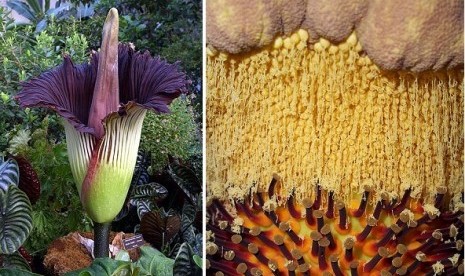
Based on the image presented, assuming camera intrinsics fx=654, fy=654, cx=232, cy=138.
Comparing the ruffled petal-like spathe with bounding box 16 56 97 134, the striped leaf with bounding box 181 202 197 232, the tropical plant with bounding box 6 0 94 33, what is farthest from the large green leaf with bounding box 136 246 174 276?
the tropical plant with bounding box 6 0 94 33

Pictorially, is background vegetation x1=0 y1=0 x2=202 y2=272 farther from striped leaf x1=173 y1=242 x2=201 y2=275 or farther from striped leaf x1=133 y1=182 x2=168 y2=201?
striped leaf x1=173 y1=242 x2=201 y2=275

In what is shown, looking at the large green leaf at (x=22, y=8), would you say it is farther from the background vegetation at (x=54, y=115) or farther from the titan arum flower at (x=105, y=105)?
the titan arum flower at (x=105, y=105)

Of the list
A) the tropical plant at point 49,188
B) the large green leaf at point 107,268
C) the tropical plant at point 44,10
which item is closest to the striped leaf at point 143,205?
the tropical plant at point 49,188

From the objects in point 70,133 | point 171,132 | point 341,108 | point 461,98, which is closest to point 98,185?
point 70,133

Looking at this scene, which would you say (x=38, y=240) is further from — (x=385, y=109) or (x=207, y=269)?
(x=385, y=109)

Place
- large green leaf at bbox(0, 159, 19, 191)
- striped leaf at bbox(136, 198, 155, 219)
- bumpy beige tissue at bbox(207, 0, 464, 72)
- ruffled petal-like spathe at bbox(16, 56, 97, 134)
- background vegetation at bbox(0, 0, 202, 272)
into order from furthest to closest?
1. striped leaf at bbox(136, 198, 155, 219)
2. background vegetation at bbox(0, 0, 202, 272)
3. large green leaf at bbox(0, 159, 19, 191)
4. ruffled petal-like spathe at bbox(16, 56, 97, 134)
5. bumpy beige tissue at bbox(207, 0, 464, 72)
